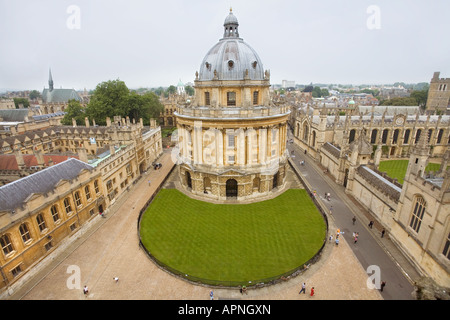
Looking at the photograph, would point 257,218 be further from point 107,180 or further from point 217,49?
point 217,49

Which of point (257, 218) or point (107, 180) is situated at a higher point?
point (107, 180)

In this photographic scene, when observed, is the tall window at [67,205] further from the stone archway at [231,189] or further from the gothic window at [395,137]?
the gothic window at [395,137]

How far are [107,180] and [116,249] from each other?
11.3 m

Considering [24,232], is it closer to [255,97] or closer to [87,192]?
[87,192]

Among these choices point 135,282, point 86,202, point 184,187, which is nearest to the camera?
point 135,282

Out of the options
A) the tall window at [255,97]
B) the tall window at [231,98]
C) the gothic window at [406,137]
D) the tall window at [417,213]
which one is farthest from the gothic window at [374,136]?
the tall window at [231,98]

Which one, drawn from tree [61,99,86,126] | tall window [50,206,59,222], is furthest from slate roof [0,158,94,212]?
tree [61,99,86,126]

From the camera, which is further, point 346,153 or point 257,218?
point 346,153

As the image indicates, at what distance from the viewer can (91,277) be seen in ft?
70.8


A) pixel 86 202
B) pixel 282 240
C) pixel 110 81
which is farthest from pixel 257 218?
pixel 110 81

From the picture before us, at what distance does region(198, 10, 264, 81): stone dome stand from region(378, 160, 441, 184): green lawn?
30937 millimetres

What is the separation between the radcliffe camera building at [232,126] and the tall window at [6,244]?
21253 millimetres

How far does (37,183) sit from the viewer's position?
78.7ft

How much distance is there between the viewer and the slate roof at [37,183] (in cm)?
2105
